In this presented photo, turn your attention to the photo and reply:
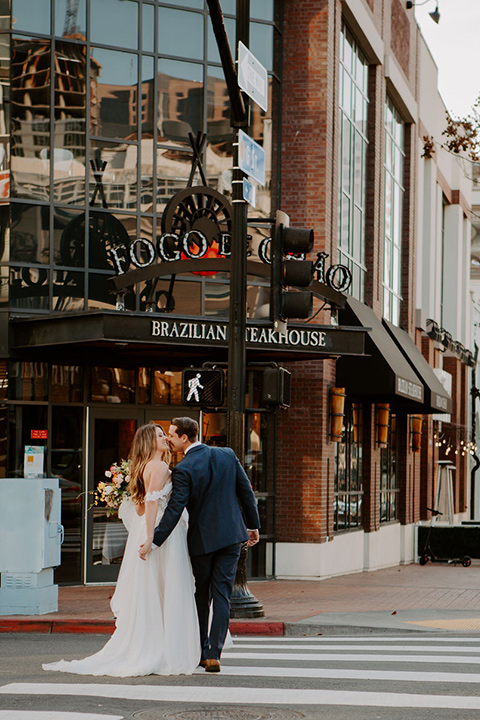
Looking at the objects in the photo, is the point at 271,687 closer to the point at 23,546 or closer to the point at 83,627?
the point at 83,627

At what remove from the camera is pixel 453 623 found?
1370 cm

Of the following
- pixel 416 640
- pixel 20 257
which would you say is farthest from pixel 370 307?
pixel 416 640

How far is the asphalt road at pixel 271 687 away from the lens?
761 cm

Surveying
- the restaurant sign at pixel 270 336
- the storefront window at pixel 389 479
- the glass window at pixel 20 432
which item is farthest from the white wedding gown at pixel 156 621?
the storefront window at pixel 389 479

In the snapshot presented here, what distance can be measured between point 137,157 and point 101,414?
404cm

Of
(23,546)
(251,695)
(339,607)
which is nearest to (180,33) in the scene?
(23,546)

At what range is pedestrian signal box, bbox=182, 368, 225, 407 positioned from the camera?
522 inches

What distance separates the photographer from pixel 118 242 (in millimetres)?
18188

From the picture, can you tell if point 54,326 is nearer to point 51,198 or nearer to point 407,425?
point 51,198

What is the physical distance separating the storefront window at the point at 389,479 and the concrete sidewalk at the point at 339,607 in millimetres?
4613

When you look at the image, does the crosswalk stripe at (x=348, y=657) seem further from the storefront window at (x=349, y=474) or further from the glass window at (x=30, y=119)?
the storefront window at (x=349, y=474)

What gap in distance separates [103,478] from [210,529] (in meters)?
9.17

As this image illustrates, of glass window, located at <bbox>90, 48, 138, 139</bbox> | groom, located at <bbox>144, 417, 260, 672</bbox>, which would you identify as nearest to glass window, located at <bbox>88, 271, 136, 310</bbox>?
glass window, located at <bbox>90, 48, 138, 139</bbox>

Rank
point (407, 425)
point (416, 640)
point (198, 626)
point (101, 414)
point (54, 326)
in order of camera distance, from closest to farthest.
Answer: point (198, 626) → point (416, 640) → point (54, 326) → point (101, 414) → point (407, 425)
